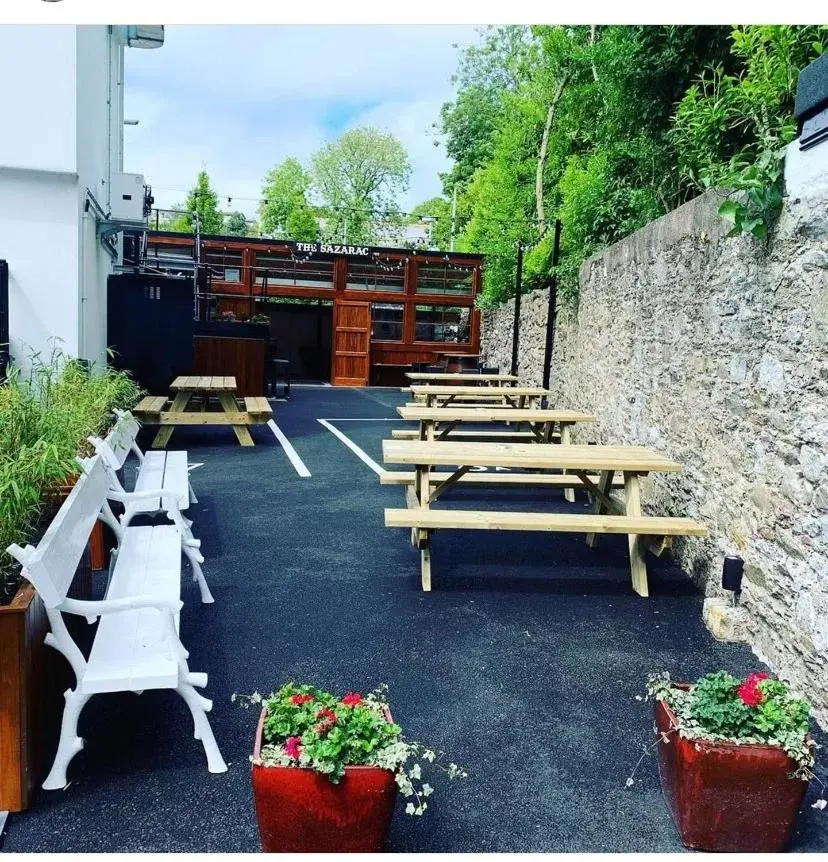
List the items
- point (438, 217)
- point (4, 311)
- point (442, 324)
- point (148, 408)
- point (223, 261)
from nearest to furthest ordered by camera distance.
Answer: point (4, 311) → point (148, 408) → point (223, 261) → point (442, 324) → point (438, 217)

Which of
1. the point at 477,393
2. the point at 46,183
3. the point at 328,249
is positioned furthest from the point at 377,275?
the point at 46,183

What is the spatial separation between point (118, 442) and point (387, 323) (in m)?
15.9

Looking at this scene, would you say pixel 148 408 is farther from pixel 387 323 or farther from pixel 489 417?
pixel 387 323

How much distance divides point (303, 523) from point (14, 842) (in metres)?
3.62

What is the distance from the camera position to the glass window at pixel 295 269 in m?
19.6

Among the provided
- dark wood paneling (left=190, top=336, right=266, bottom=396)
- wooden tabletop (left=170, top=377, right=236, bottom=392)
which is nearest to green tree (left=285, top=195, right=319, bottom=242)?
dark wood paneling (left=190, top=336, right=266, bottom=396)

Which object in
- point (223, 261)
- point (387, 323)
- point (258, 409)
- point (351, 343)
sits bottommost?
point (258, 409)

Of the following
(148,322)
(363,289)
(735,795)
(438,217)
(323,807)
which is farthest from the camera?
(438,217)

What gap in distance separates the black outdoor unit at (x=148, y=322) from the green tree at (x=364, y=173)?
29.3m

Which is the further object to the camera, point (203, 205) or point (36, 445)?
point (203, 205)

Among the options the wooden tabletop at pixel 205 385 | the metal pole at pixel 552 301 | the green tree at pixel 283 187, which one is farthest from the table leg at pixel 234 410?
the green tree at pixel 283 187

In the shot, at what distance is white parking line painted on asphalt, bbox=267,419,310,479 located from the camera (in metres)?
7.76

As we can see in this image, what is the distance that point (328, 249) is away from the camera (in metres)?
19.7

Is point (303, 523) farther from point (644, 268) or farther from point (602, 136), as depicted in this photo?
point (602, 136)
